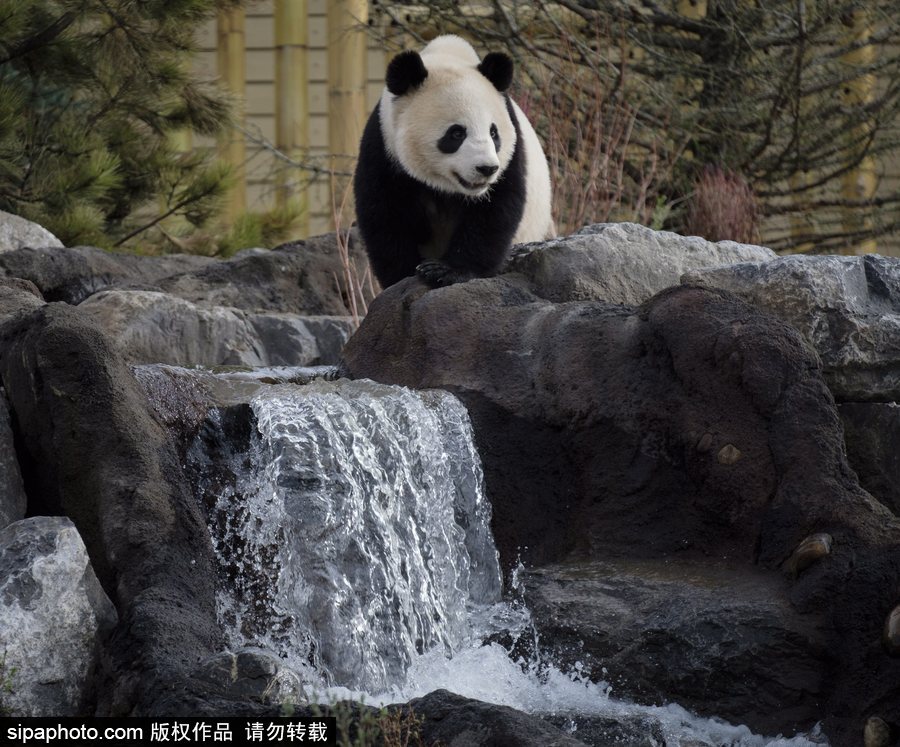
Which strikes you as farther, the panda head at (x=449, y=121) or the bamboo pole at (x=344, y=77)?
the bamboo pole at (x=344, y=77)

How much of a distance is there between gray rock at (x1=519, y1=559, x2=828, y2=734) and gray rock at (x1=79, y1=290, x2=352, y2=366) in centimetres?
197

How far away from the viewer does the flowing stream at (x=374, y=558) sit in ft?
10.0

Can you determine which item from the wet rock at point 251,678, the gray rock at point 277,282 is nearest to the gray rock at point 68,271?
the gray rock at point 277,282

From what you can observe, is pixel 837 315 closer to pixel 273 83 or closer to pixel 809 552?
pixel 809 552

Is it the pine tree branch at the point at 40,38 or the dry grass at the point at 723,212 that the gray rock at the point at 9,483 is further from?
the pine tree branch at the point at 40,38

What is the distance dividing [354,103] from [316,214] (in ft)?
5.05

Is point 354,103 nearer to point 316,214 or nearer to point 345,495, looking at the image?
point 316,214

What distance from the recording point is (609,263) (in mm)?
4555

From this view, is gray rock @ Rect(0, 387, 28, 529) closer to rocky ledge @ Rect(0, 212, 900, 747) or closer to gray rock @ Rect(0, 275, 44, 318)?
rocky ledge @ Rect(0, 212, 900, 747)

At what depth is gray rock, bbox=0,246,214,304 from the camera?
5.26 meters

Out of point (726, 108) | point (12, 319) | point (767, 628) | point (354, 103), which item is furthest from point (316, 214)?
point (767, 628)

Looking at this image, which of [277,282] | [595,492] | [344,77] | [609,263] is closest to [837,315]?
[609,263]

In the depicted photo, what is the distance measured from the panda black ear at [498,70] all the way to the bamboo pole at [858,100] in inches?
154

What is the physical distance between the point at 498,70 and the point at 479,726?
2826mm
